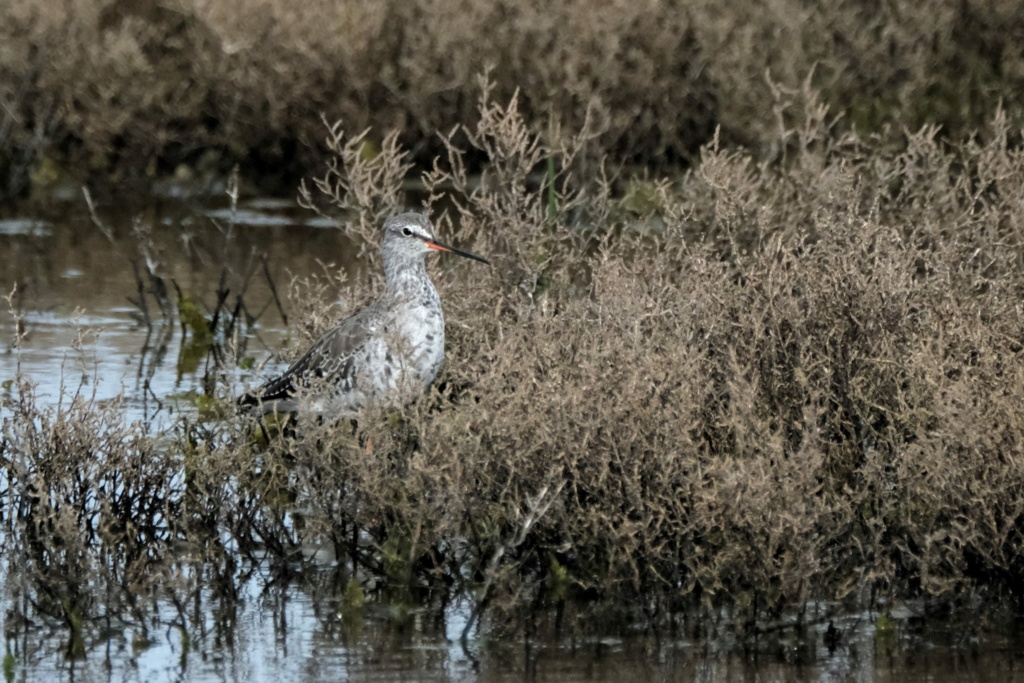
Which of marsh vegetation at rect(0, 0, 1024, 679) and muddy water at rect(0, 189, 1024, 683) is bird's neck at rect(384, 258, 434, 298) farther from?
muddy water at rect(0, 189, 1024, 683)

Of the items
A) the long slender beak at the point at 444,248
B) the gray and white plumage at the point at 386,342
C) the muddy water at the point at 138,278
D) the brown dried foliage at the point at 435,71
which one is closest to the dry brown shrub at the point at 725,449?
the gray and white plumage at the point at 386,342

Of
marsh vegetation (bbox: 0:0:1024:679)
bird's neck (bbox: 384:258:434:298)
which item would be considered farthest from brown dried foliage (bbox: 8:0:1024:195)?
bird's neck (bbox: 384:258:434:298)

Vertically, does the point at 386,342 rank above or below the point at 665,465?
above

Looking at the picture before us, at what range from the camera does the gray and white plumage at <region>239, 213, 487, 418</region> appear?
21.4 ft

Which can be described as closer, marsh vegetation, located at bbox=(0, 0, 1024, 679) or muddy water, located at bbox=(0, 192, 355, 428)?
marsh vegetation, located at bbox=(0, 0, 1024, 679)

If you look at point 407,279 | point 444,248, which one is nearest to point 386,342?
point 407,279

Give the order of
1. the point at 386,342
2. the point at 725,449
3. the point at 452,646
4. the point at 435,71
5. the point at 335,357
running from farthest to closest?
the point at 435,71, the point at 335,357, the point at 386,342, the point at 725,449, the point at 452,646

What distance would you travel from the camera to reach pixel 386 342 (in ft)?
20.7

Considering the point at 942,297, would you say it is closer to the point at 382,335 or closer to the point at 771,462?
the point at 771,462

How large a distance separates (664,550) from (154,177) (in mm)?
8398

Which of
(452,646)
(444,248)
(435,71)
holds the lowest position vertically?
(452,646)

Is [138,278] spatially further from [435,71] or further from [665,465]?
[665,465]

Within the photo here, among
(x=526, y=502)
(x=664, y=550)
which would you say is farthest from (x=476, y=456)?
(x=664, y=550)

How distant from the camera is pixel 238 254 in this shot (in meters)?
11.0
